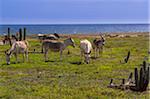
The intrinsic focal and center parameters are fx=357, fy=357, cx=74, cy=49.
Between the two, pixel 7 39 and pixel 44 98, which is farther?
pixel 7 39

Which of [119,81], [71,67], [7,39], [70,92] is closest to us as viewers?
[70,92]

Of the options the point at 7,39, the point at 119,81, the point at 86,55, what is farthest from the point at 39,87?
the point at 7,39

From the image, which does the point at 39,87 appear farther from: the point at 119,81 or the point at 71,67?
the point at 71,67

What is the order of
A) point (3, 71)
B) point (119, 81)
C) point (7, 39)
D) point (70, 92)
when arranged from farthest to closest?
point (7, 39) → point (3, 71) → point (119, 81) → point (70, 92)

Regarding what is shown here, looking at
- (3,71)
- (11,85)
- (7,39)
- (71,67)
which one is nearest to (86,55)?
(71,67)

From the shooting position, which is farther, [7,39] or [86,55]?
[7,39]

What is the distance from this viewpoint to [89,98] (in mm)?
13617

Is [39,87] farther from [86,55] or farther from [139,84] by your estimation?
[86,55]

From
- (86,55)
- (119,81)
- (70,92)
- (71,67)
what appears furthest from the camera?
(86,55)

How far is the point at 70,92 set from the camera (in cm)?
1444

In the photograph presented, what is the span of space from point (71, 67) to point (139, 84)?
27.1 ft

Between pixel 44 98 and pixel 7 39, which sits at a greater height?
pixel 7 39

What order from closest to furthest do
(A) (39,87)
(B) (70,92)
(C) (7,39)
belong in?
1. (B) (70,92)
2. (A) (39,87)
3. (C) (7,39)

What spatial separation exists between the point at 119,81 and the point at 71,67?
5.75 metres
